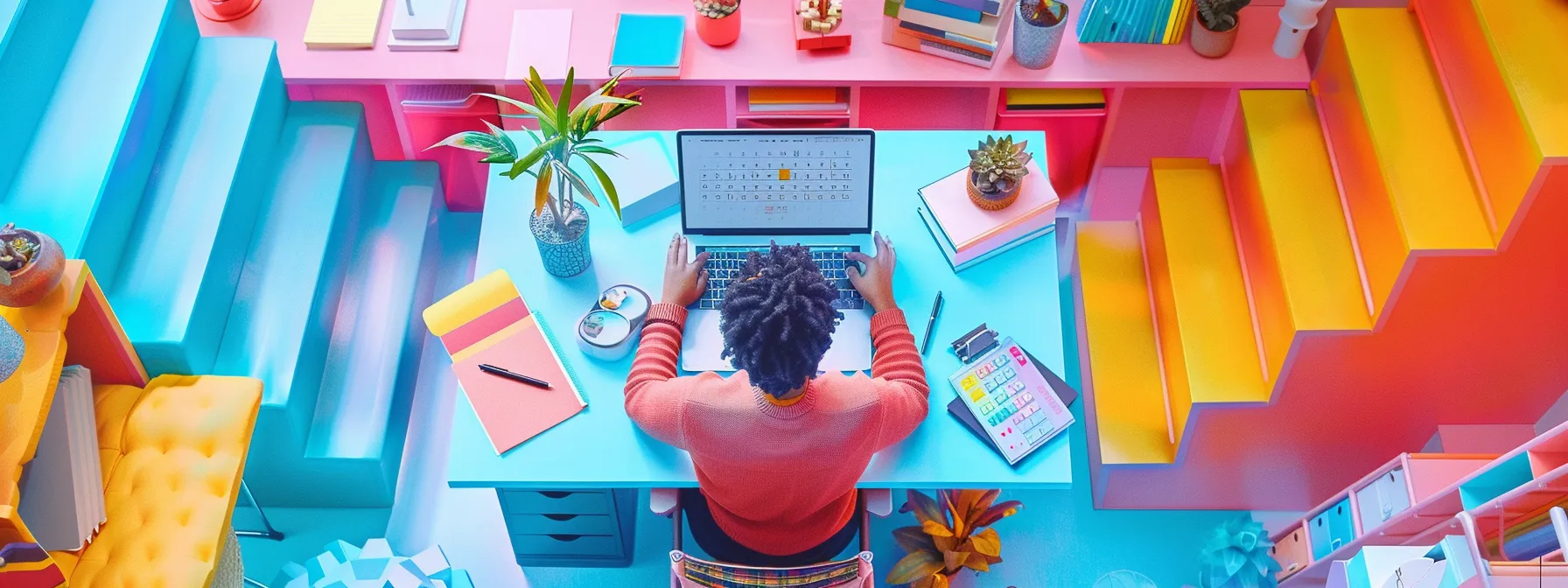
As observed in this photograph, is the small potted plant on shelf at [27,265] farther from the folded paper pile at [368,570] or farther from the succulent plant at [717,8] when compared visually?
the succulent plant at [717,8]

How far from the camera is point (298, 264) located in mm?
2881

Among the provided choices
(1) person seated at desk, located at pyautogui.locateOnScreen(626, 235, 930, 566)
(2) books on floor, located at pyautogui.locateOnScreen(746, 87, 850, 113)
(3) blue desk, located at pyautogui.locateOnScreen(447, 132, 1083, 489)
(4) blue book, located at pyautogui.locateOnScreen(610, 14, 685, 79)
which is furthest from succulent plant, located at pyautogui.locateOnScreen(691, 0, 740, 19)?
(1) person seated at desk, located at pyautogui.locateOnScreen(626, 235, 930, 566)

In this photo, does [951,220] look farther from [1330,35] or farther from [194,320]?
[194,320]

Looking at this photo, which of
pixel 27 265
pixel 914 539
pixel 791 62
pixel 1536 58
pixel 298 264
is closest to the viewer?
pixel 27 265

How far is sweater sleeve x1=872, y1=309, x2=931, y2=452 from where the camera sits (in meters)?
2.07

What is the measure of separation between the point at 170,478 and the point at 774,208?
1.32m

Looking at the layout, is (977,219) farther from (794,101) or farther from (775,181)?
(794,101)

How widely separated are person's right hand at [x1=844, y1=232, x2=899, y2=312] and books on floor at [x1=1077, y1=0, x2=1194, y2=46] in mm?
1111

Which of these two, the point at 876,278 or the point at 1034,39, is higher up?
the point at 1034,39

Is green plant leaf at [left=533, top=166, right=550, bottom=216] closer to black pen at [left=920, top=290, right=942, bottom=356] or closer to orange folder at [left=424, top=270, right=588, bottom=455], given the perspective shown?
orange folder at [left=424, top=270, right=588, bottom=455]

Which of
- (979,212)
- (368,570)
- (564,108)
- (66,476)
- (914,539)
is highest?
(564,108)

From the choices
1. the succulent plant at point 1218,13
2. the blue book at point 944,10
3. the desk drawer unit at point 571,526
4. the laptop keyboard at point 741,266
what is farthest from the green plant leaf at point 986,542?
the succulent plant at point 1218,13

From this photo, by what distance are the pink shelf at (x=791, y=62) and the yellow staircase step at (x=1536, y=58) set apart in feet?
2.11

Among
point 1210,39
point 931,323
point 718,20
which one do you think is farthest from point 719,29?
point 1210,39
